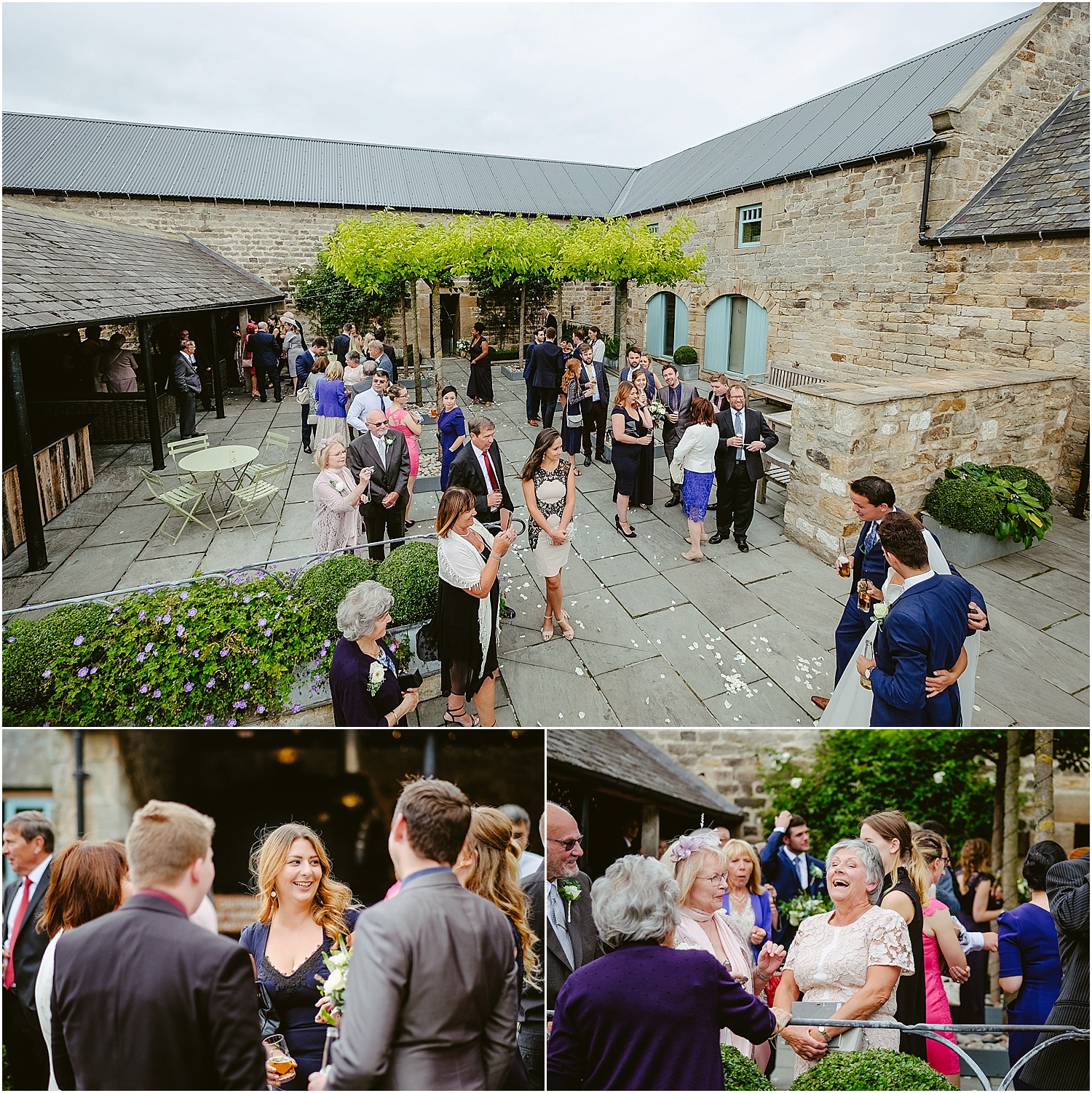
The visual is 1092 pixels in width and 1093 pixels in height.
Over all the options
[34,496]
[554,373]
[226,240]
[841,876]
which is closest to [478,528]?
[841,876]

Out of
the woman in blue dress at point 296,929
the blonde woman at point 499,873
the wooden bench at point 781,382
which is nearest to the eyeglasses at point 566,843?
the blonde woman at point 499,873

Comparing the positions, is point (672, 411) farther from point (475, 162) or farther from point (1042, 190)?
point (475, 162)

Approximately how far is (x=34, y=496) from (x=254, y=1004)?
6460mm

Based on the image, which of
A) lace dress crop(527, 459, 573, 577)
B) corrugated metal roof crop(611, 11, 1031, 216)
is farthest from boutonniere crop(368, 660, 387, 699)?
corrugated metal roof crop(611, 11, 1031, 216)

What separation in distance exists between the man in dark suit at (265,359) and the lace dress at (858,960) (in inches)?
561

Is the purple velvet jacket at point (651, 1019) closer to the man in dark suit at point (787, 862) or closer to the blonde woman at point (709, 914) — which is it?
the blonde woman at point (709, 914)

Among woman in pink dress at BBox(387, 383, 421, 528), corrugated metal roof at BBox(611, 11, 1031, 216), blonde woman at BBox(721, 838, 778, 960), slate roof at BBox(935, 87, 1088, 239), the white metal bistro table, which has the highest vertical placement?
corrugated metal roof at BBox(611, 11, 1031, 216)

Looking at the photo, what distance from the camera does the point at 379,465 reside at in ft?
19.5

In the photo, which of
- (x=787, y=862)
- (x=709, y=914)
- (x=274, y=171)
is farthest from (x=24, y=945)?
(x=274, y=171)

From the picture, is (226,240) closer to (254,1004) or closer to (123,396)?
(123,396)

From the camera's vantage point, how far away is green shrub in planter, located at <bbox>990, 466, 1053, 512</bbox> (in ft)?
24.0

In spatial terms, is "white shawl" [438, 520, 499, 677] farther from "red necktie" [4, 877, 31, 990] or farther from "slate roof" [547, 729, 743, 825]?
"red necktie" [4, 877, 31, 990]

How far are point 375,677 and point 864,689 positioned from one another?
263cm

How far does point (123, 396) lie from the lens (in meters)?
10.8
